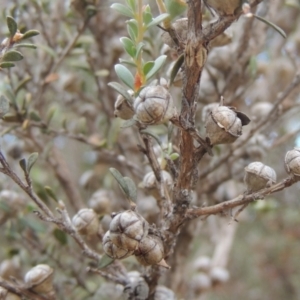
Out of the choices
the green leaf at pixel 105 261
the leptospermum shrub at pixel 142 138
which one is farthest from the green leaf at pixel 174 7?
the green leaf at pixel 105 261

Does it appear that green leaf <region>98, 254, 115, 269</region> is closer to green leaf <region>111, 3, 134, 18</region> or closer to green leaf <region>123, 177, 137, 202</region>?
green leaf <region>123, 177, 137, 202</region>

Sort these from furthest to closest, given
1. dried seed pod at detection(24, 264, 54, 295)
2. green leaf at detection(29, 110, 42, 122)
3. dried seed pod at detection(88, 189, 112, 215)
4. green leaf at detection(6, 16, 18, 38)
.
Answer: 1. dried seed pod at detection(88, 189, 112, 215)
2. green leaf at detection(29, 110, 42, 122)
3. dried seed pod at detection(24, 264, 54, 295)
4. green leaf at detection(6, 16, 18, 38)

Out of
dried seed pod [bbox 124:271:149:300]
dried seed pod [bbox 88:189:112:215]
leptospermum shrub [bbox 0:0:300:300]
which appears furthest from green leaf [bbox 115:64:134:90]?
dried seed pod [bbox 88:189:112:215]

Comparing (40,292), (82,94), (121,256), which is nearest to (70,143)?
(82,94)

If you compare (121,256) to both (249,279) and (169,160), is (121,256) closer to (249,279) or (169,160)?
(169,160)

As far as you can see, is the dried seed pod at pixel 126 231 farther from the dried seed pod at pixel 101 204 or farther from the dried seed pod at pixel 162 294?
the dried seed pod at pixel 101 204

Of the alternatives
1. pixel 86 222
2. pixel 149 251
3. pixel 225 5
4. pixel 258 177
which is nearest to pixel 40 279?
pixel 86 222

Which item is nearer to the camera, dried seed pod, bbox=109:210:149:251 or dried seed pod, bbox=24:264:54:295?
dried seed pod, bbox=109:210:149:251
